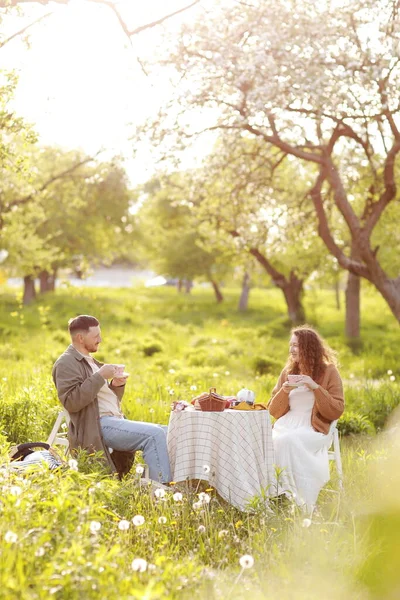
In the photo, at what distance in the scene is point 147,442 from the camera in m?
6.84

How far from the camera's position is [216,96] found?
12.4m

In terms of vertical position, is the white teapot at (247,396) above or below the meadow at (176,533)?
above

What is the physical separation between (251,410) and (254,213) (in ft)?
37.5

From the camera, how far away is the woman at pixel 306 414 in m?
7.06

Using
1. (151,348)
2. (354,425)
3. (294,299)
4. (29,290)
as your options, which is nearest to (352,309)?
(294,299)

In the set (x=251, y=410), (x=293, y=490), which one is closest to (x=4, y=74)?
(x=251, y=410)

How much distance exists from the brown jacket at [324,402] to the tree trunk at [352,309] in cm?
1807

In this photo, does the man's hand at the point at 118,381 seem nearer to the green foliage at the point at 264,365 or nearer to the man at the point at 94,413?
the man at the point at 94,413

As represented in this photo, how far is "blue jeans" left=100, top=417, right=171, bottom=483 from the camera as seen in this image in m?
6.83

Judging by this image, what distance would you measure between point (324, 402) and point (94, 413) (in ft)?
6.76

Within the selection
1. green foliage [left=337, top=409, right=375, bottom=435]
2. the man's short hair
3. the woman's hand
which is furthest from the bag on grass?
green foliage [left=337, top=409, right=375, bottom=435]

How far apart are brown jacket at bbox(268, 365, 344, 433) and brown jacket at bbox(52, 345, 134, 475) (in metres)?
1.64

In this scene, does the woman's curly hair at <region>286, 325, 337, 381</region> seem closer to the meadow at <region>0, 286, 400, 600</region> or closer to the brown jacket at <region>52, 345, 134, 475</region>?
the meadow at <region>0, 286, 400, 600</region>

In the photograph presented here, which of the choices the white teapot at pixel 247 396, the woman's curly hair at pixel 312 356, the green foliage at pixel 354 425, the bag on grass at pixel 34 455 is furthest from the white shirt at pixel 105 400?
the green foliage at pixel 354 425
